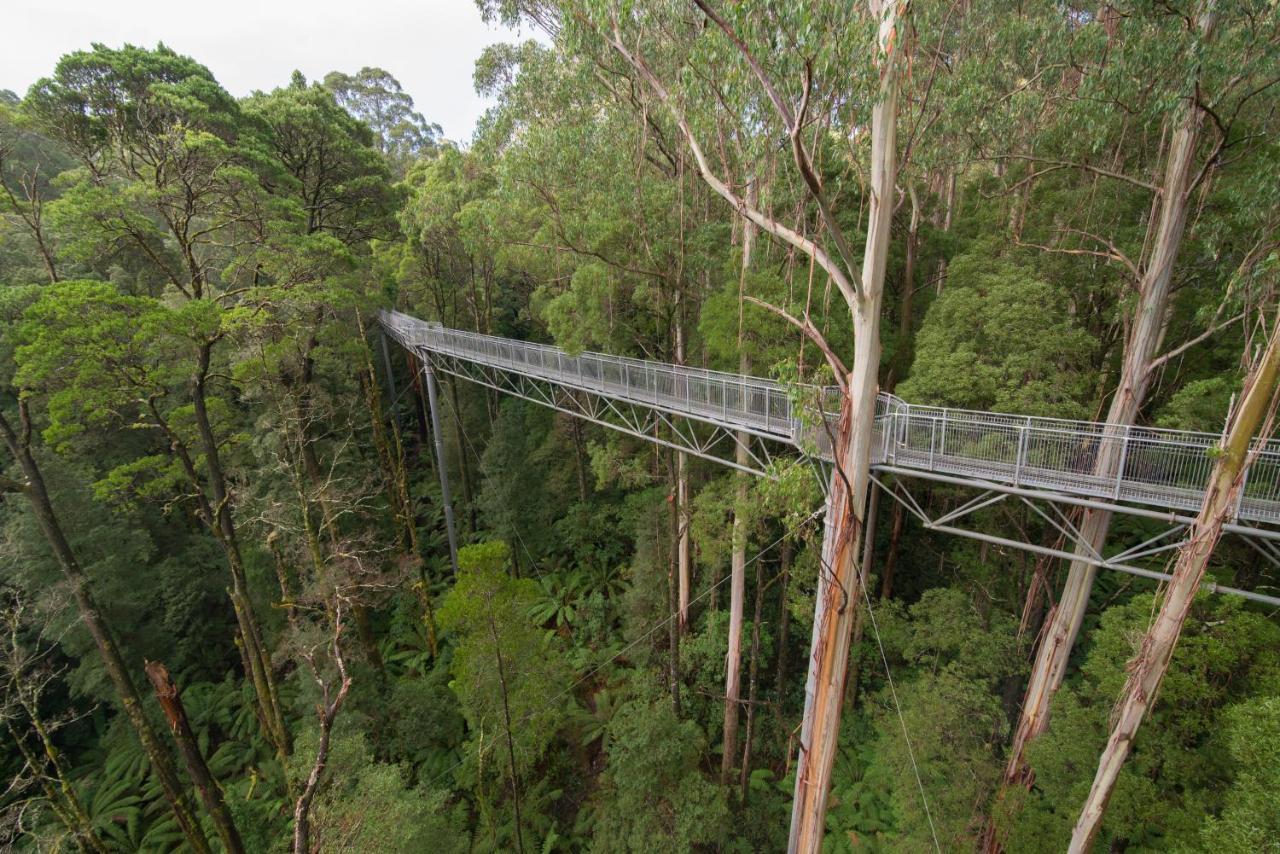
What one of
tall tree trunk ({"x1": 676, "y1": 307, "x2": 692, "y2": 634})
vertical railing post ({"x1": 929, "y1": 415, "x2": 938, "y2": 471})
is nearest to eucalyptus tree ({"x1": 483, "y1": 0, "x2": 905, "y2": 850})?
vertical railing post ({"x1": 929, "y1": 415, "x2": 938, "y2": 471})

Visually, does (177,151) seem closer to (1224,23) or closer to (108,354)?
(108,354)

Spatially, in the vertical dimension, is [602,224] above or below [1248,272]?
above

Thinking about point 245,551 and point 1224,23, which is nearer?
point 1224,23

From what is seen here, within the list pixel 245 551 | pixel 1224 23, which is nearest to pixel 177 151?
pixel 245 551

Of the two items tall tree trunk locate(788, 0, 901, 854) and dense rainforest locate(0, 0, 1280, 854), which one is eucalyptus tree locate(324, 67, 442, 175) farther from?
tall tree trunk locate(788, 0, 901, 854)

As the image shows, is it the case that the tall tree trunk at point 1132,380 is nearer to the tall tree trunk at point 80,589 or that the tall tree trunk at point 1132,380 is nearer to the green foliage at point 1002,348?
the green foliage at point 1002,348
